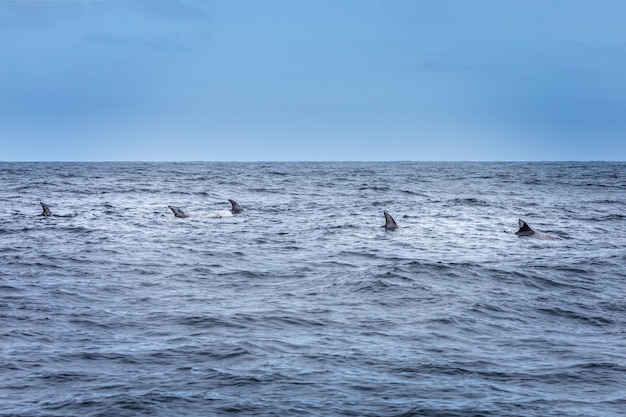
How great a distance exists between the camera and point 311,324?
1191 cm

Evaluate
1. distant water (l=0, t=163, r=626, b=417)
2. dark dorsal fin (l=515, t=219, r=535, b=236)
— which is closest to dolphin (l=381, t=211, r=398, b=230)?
distant water (l=0, t=163, r=626, b=417)

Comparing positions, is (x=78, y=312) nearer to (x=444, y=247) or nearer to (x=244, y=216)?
(x=444, y=247)

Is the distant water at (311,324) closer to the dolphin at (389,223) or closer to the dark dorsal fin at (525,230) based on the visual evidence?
the dark dorsal fin at (525,230)

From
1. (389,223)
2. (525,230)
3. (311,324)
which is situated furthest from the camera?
(389,223)

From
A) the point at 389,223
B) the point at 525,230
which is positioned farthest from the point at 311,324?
the point at 389,223

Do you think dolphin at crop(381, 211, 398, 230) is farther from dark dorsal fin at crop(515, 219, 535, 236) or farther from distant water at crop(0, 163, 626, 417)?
dark dorsal fin at crop(515, 219, 535, 236)

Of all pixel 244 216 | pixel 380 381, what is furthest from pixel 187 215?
pixel 380 381

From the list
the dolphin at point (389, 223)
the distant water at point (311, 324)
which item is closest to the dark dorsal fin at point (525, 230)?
the distant water at point (311, 324)

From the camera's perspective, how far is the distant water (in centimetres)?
848

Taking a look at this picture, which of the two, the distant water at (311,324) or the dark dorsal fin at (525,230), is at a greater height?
the dark dorsal fin at (525,230)

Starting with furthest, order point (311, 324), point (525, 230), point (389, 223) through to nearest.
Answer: point (389, 223)
point (525, 230)
point (311, 324)

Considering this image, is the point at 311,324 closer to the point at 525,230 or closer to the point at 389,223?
the point at 525,230

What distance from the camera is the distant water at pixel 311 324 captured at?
848cm

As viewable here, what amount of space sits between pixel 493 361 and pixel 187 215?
75.7ft
